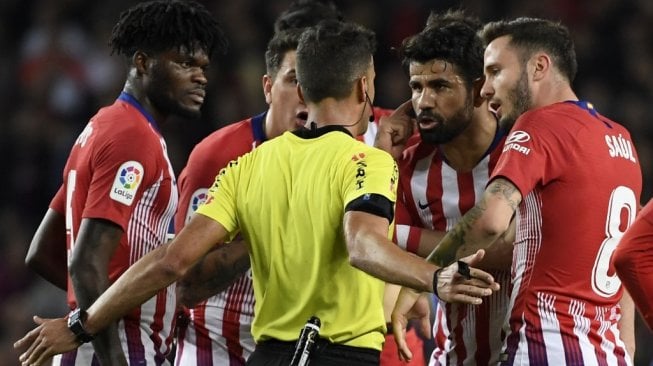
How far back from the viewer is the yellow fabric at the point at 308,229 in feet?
15.2

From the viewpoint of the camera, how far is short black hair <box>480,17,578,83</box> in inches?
212

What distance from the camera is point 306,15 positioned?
7.21 m

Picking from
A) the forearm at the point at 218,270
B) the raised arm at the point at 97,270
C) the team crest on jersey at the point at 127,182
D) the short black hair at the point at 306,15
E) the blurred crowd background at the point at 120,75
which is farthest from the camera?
the blurred crowd background at the point at 120,75

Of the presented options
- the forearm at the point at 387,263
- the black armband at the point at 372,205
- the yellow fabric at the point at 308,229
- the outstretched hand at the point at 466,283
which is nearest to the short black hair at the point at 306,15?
the yellow fabric at the point at 308,229

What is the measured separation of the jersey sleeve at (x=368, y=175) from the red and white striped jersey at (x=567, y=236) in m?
0.51

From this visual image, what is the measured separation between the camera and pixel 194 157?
6078mm

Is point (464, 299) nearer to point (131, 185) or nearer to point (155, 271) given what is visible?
point (155, 271)

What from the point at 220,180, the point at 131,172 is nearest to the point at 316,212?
the point at 220,180

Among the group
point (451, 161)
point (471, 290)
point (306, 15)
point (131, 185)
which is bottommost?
point (451, 161)

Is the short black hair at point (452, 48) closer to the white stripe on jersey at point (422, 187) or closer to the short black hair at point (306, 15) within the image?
the white stripe on jersey at point (422, 187)

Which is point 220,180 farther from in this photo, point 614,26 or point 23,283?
point 614,26

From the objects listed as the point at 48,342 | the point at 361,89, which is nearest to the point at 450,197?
the point at 361,89

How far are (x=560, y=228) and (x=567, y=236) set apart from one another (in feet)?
0.14

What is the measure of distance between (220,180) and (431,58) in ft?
4.34
